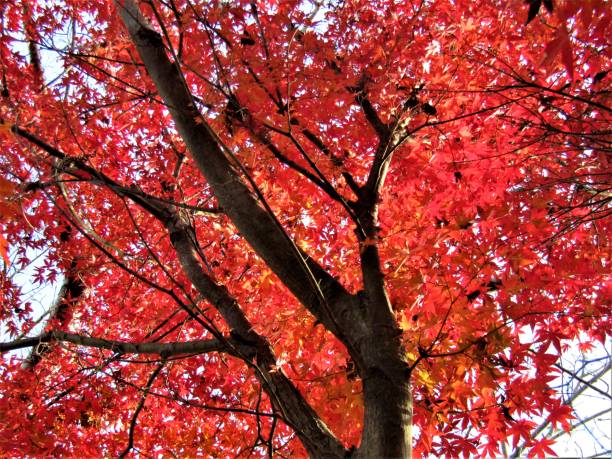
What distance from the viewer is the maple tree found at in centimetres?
267

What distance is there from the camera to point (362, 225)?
2.98 m

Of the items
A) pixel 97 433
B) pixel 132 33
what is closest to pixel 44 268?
pixel 97 433

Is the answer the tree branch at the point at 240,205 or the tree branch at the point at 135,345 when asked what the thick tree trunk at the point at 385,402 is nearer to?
the tree branch at the point at 240,205

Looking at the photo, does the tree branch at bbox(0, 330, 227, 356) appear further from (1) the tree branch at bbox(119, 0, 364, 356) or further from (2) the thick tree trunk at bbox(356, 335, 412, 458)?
(2) the thick tree trunk at bbox(356, 335, 412, 458)

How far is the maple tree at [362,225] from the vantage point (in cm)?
267

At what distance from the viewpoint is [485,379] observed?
9.34ft

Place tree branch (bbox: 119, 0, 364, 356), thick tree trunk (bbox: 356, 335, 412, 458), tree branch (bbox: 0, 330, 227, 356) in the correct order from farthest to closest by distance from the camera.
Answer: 1. tree branch (bbox: 0, 330, 227, 356)
2. tree branch (bbox: 119, 0, 364, 356)
3. thick tree trunk (bbox: 356, 335, 412, 458)

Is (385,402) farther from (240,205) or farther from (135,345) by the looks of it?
(135,345)

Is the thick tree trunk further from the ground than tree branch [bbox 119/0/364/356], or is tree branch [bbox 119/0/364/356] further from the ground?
tree branch [bbox 119/0/364/356]

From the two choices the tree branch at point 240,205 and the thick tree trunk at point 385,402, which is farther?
the tree branch at point 240,205

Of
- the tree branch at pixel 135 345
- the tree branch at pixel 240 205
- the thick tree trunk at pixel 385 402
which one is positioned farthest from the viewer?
the tree branch at pixel 135 345

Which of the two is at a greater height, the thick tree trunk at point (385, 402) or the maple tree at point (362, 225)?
the maple tree at point (362, 225)

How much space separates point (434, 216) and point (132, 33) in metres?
2.69

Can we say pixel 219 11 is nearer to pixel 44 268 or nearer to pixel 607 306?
pixel 607 306
